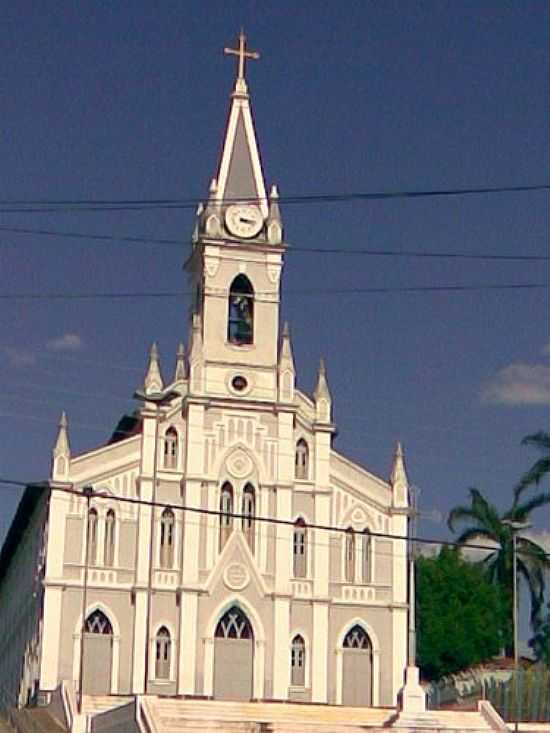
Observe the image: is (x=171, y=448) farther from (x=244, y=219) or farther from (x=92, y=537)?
(x=244, y=219)

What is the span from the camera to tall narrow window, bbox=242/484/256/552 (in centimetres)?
6681

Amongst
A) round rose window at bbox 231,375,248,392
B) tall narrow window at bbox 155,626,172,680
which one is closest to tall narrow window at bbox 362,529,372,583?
round rose window at bbox 231,375,248,392

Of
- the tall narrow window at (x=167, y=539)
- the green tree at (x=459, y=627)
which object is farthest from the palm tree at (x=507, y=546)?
the tall narrow window at (x=167, y=539)

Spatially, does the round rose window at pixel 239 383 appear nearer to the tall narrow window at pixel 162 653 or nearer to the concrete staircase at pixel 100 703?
the tall narrow window at pixel 162 653

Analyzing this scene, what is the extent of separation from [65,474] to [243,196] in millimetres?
13880

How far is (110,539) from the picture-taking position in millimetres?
65500

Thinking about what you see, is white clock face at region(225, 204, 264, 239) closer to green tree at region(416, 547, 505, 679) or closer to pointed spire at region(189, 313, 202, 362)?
pointed spire at region(189, 313, 202, 362)

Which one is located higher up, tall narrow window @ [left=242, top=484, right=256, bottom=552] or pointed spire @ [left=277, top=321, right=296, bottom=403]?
pointed spire @ [left=277, top=321, right=296, bottom=403]

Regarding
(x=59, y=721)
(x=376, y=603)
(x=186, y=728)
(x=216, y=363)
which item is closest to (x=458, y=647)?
(x=376, y=603)

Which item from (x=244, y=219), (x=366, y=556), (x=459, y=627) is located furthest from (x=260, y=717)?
(x=459, y=627)

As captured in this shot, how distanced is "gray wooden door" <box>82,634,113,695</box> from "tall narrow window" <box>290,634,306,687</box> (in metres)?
7.20

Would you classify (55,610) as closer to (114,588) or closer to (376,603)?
(114,588)

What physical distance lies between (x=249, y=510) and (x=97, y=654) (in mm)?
8277

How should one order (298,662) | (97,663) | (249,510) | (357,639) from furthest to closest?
(357,639), (249,510), (298,662), (97,663)
